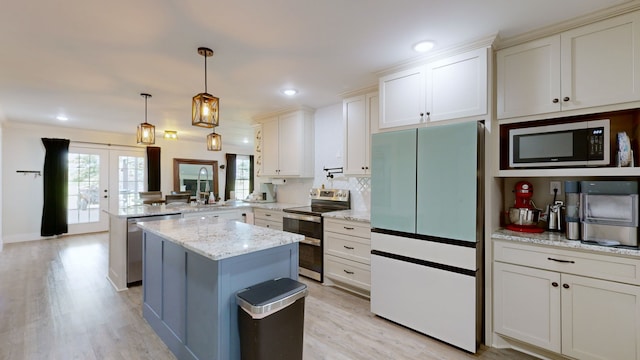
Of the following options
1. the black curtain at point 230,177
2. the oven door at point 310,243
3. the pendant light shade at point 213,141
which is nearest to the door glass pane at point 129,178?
the black curtain at point 230,177

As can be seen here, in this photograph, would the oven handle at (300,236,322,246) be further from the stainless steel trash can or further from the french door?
the french door

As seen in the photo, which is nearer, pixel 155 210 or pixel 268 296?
pixel 268 296

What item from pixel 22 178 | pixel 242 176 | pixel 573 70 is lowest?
pixel 22 178

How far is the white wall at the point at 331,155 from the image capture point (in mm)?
3848

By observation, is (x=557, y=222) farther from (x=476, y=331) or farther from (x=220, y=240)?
(x=220, y=240)

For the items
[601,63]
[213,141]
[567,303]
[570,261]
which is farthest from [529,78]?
[213,141]

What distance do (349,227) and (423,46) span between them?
76.5 inches

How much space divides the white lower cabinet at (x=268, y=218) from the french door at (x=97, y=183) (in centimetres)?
364

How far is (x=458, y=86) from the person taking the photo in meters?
2.33

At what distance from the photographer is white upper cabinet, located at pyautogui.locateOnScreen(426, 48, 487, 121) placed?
2.21 m

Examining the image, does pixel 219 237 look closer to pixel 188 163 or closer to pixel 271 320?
pixel 271 320

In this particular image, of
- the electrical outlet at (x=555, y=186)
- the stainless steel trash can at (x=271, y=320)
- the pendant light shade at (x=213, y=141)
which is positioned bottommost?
the stainless steel trash can at (x=271, y=320)

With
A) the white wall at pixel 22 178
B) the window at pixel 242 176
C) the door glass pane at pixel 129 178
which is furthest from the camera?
the window at pixel 242 176

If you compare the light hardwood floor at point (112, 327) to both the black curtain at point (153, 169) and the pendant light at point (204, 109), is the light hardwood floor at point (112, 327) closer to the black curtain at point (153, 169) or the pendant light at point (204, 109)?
the pendant light at point (204, 109)
